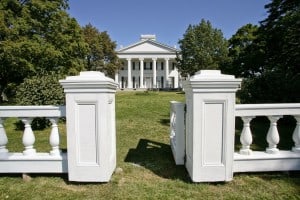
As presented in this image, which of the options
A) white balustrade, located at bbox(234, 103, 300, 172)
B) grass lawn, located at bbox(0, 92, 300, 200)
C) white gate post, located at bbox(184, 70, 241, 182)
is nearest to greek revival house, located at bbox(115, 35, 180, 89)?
grass lawn, located at bbox(0, 92, 300, 200)

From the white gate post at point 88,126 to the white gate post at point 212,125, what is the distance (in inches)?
41.1

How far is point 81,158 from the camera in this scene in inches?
116

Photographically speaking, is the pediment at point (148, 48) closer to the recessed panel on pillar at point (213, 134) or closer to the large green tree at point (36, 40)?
the large green tree at point (36, 40)

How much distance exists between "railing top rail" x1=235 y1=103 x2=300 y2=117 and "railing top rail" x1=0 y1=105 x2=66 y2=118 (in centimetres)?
222

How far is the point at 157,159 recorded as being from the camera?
157 inches

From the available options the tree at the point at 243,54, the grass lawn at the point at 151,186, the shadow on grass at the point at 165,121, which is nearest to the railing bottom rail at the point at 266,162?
the grass lawn at the point at 151,186

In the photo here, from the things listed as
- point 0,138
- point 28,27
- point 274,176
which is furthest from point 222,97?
point 28,27

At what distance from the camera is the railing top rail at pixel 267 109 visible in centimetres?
300

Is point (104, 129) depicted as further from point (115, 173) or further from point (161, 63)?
point (161, 63)

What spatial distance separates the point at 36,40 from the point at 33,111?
1490 centimetres

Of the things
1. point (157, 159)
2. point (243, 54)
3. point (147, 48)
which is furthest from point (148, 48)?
point (157, 159)

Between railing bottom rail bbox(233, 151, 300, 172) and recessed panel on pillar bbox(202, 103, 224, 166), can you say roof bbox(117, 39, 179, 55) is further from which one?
recessed panel on pillar bbox(202, 103, 224, 166)

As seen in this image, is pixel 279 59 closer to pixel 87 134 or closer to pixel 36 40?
pixel 87 134

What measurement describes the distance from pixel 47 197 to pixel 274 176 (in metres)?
2.79
